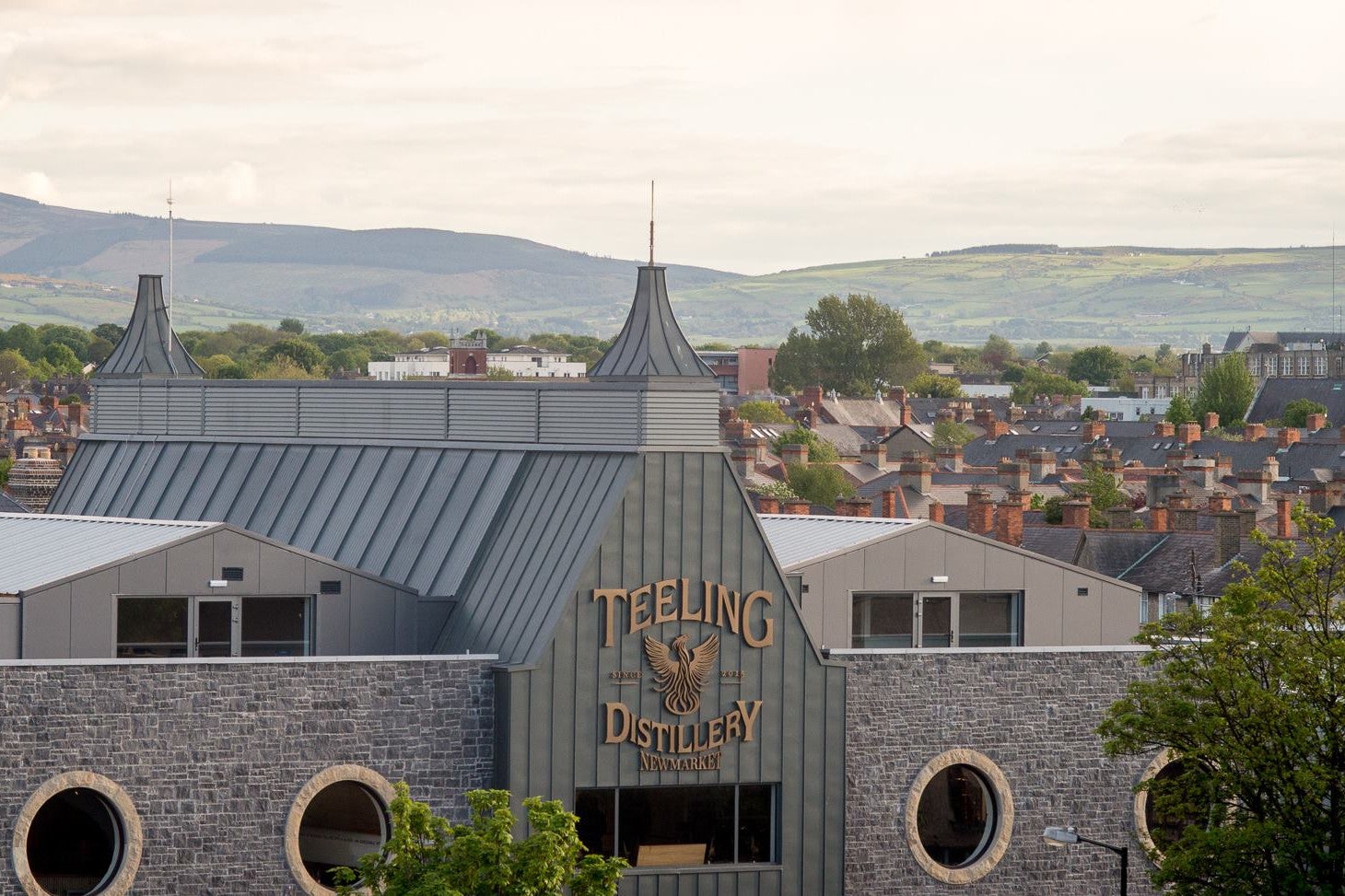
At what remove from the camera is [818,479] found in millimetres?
112812

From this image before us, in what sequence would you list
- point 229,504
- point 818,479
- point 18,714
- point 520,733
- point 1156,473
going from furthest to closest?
point 818,479, point 1156,473, point 229,504, point 520,733, point 18,714

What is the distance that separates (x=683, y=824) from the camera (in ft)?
108

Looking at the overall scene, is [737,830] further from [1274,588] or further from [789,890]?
[1274,588]

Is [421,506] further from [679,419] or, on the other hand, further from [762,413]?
[762,413]

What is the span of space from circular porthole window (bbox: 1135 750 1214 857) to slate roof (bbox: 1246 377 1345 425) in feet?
494

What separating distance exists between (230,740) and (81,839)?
221 cm

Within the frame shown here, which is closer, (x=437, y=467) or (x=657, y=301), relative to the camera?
(x=657, y=301)

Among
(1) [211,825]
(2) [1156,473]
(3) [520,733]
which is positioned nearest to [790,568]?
(3) [520,733]

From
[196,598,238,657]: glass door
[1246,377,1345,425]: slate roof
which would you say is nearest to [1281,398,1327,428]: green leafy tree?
[1246,377,1345,425]: slate roof

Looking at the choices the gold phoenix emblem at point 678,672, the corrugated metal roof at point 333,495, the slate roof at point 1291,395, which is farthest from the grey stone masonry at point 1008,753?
the slate roof at point 1291,395

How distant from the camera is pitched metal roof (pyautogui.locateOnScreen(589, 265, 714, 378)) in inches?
1352

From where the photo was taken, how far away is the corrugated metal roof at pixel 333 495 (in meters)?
37.0

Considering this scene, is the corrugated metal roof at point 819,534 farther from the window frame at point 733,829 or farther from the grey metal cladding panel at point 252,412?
the grey metal cladding panel at point 252,412

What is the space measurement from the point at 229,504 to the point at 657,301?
10814 millimetres
